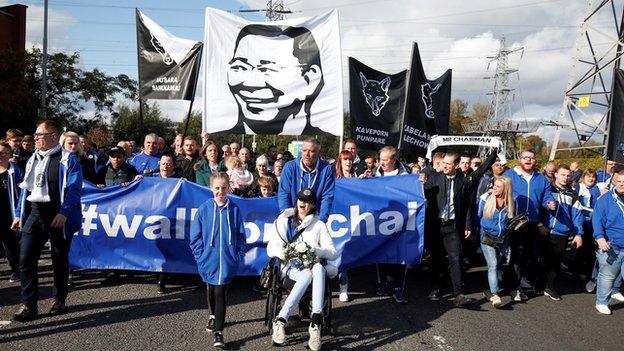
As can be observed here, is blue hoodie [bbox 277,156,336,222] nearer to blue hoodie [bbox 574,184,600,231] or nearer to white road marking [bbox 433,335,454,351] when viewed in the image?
white road marking [bbox 433,335,454,351]

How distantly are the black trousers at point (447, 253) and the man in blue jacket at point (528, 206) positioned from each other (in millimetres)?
855

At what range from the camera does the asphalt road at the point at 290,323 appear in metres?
4.70

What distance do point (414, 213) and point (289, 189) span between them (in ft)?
6.36

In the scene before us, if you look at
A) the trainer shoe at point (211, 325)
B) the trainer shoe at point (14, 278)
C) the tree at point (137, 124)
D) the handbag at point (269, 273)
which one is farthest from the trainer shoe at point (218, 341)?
the tree at point (137, 124)

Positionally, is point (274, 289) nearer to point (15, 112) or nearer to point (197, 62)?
point (197, 62)

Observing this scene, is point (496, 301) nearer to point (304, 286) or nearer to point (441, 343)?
point (441, 343)

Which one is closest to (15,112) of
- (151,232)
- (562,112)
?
(151,232)

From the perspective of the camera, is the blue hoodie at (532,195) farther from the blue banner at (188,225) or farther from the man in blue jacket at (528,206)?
the blue banner at (188,225)

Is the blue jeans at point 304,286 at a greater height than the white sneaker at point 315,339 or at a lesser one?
greater

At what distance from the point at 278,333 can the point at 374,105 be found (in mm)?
4766

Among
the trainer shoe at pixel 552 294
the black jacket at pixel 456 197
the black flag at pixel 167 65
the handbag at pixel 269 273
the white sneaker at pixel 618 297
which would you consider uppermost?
the black flag at pixel 167 65

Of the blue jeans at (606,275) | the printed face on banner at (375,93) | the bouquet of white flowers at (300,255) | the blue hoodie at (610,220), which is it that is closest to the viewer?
the bouquet of white flowers at (300,255)

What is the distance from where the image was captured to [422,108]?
821 centimetres

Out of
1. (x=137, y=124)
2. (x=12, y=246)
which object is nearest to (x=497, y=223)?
(x=12, y=246)
